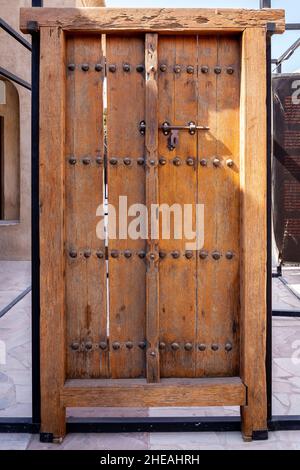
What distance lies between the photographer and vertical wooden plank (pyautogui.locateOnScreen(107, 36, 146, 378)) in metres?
2.54

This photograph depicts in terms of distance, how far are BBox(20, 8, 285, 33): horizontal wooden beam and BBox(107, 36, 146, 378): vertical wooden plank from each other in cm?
11

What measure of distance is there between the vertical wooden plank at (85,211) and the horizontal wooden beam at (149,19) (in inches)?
4.7

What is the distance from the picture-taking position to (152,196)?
8.26 ft

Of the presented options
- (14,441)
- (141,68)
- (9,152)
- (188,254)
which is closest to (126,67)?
(141,68)

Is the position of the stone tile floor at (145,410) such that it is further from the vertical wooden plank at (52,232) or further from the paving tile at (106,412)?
the vertical wooden plank at (52,232)

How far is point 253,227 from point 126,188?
702mm

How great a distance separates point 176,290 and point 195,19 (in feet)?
4.62

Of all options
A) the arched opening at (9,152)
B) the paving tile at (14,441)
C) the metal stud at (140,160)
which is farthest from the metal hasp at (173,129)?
the arched opening at (9,152)

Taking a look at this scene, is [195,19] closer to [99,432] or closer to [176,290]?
[176,290]

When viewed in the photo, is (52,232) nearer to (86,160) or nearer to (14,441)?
(86,160)

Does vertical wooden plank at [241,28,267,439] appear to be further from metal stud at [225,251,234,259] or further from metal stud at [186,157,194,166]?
metal stud at [186,157,194,166]

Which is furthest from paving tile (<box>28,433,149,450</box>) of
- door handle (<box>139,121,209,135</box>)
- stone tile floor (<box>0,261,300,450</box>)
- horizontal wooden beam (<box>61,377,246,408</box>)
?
door handle (<box>139,121,209,135</box>)

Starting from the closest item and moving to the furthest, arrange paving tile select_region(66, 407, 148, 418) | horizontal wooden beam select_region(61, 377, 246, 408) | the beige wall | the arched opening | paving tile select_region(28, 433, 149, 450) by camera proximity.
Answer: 1. paving tile select_region(28, 433, 149, 450)
2. horizontal wooden beam select_region(61, 377, 246, 408)
3. paving tile select_region(66, 407, 148, 418)
4. the beige wall
5. the arched opening

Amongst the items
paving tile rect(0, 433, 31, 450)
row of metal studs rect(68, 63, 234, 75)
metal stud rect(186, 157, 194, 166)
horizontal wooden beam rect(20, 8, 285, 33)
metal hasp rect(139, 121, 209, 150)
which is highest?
horizontal wooden beam rect(20, 8, 285, 33)
